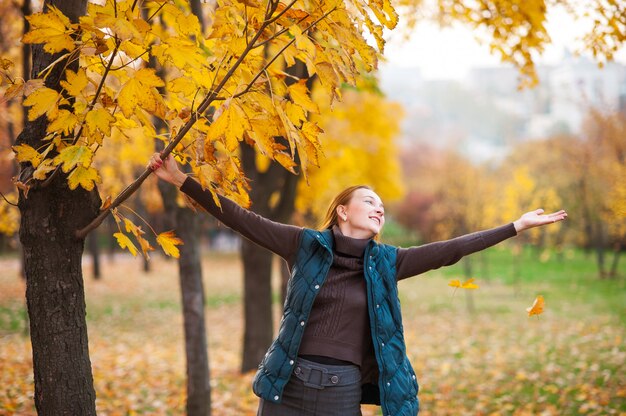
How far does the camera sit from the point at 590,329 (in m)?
11.2

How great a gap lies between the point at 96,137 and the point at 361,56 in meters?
1.03

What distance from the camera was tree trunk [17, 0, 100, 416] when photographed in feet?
8.60

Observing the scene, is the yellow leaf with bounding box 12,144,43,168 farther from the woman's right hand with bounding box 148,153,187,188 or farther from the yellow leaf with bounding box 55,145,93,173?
the woman's right hand with bounding box 148,153,187,188

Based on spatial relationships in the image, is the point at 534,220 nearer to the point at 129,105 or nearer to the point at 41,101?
the point at 129,105

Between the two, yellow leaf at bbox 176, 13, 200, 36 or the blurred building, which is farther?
the blurred building

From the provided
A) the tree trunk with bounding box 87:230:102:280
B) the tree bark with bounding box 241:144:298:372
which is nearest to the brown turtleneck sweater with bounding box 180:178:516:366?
the tree bark with bounding box 241:144:298:372

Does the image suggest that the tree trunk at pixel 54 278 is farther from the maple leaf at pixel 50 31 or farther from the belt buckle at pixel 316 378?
the belt buckle at pixel 316 378

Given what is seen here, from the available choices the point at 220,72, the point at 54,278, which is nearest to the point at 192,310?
the point at 54,278

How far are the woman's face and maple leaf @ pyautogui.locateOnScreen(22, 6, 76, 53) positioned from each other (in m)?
1.49

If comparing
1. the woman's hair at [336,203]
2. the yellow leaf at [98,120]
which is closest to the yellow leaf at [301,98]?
the yellow leaf at [98,120]

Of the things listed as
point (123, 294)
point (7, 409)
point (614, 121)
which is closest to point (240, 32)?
point (7, 409)

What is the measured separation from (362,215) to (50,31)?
1584mm

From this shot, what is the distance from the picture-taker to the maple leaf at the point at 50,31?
1951mm

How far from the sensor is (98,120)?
2.09 meters
